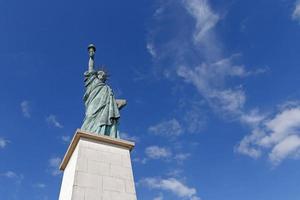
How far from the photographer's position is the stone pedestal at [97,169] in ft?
21.9

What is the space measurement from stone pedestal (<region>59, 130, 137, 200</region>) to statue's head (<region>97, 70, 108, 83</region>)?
Result: 297 centimetres

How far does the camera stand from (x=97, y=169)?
721 centimetres

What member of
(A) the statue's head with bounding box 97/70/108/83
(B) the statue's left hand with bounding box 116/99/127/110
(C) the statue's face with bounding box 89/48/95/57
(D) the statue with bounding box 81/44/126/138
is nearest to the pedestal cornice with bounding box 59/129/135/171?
(D) the statue with bounding box 81/44/126/138

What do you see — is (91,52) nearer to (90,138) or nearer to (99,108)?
(99,108)

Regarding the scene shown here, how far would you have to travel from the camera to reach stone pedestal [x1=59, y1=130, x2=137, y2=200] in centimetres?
666

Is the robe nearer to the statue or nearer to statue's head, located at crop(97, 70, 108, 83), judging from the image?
the statue

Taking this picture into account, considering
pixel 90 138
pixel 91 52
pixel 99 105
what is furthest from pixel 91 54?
pixel 90 138

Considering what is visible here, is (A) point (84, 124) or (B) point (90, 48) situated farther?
(B) point (90, 48)

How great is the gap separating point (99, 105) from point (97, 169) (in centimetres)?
256

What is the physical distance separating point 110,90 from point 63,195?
3.81 metres

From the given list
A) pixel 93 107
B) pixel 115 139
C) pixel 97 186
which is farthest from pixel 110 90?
pixel 97 186

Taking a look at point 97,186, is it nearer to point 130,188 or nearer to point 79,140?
point 130,188

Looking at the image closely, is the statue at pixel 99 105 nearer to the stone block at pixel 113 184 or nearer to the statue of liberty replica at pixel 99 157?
the statue of liberty replica at pixel 99 157

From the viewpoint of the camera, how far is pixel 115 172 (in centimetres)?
738
